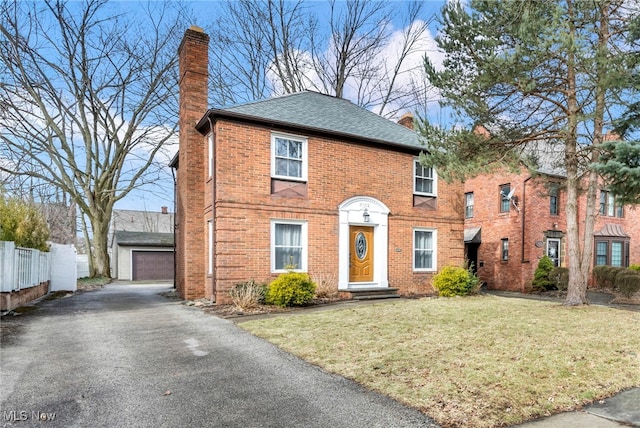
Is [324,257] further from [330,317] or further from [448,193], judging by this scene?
[448,193]

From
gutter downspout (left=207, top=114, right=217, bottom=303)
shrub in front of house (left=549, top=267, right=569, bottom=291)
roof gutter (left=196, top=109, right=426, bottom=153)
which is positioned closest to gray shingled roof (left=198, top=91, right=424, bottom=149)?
roof gutter (left=196, top=109, right=426, bottom=153)

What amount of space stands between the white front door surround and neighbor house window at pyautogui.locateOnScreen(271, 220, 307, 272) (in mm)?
1281

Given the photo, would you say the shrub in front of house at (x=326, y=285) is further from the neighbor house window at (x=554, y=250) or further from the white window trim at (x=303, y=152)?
the neighbor house window at (x=554, y=250)

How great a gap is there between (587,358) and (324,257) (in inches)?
300

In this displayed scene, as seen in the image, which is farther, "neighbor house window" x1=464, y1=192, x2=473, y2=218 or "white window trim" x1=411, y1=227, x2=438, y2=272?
"neighbor house window" x1=464, y1=192, x2=473, y2=218

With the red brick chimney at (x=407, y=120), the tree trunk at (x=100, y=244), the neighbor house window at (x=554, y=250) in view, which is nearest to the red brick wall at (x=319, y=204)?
the red brick chimney at (x=407, y=120)

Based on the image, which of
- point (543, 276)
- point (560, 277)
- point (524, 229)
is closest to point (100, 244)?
point (524, 229)

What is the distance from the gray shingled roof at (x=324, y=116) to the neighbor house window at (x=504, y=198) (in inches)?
296

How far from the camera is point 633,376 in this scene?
4.85 m

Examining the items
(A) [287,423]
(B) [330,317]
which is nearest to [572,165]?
(B) [330,317]

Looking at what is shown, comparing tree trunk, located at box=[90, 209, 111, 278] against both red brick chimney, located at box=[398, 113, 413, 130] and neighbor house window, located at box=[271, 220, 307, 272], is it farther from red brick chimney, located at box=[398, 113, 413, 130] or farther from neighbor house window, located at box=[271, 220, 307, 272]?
red brick chimney, located at box=[398, 113, 413, 130]

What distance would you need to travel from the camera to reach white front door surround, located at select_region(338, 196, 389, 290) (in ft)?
41.0

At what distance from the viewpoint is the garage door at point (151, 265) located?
96.7ft

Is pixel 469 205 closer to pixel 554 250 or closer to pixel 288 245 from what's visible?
pixel 554 250
